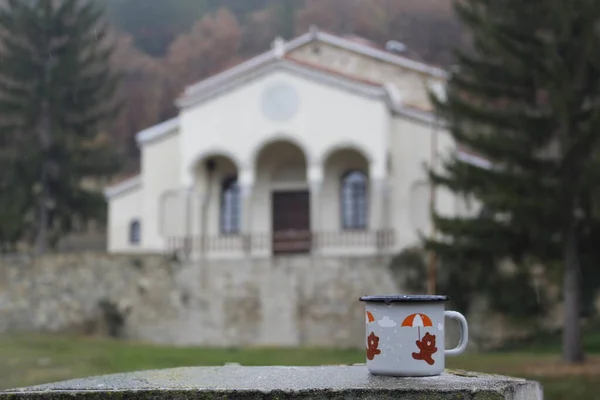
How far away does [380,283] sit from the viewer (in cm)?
2305

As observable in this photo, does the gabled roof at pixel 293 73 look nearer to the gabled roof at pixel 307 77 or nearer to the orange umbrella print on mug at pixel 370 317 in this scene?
the gabled roof at pixel 307 77

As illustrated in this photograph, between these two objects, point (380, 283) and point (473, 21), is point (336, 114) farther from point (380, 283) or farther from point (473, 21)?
point (473, 21)

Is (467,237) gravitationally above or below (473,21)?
below

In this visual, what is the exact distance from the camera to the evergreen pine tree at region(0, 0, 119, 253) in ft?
106

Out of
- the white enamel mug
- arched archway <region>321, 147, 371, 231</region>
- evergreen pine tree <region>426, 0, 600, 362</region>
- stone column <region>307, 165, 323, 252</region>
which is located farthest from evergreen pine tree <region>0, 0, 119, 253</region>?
the white enamel mug

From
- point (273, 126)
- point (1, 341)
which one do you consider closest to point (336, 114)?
point (273, 126)

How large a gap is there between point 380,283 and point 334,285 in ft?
4.08

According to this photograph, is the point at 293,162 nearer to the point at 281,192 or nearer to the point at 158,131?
the point at 281,192

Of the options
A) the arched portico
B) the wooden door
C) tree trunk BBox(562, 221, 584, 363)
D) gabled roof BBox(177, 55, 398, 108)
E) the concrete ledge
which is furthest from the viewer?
the wooden door

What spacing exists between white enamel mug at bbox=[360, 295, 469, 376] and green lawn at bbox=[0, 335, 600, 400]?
10.9 m

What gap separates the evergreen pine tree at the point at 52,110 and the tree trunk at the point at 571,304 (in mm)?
20623

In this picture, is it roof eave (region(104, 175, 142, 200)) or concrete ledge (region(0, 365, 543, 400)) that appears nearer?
concrete ledge (region(0, 365, 543, 400))

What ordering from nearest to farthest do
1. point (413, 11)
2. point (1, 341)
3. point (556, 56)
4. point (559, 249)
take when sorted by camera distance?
point (556, 56)
point (559, 249)
point (1, 341)
point (413, 11)

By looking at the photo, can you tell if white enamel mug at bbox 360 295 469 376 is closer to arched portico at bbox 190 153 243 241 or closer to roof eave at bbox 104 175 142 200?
arched portico at bbox 190 153 243 241
